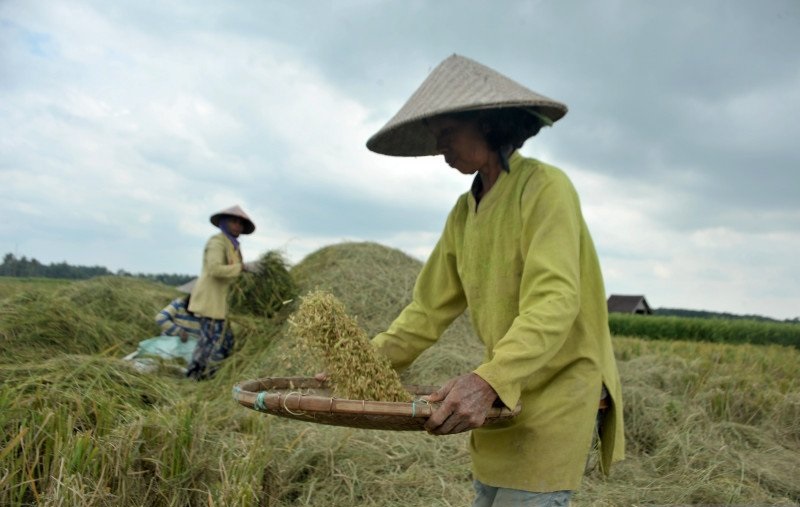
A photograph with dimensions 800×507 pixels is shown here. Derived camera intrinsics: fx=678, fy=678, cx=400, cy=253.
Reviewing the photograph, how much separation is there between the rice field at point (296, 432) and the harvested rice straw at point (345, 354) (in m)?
0.11

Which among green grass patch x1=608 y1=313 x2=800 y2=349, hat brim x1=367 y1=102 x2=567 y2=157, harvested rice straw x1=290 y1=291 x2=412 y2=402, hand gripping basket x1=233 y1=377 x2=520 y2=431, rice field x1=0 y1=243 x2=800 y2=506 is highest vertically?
green grass patch x1=608 y1=313 x2=800 y2=349

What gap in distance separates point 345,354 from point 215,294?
4603mm

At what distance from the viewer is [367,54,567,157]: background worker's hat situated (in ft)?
5.45

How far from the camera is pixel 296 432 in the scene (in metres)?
4.01

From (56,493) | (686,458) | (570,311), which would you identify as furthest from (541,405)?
(686,458)

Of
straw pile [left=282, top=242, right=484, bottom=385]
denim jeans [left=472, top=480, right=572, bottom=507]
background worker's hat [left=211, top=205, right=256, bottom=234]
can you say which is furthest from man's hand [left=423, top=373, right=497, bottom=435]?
background worker's hat [left=211, top=205, right=256, bottom=234]

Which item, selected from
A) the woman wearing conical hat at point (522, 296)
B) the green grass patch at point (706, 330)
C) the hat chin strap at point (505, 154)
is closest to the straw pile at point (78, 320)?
the woman wearing conical hat at point (522, 296)

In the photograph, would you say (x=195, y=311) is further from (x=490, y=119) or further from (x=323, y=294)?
(x=490, y=119)

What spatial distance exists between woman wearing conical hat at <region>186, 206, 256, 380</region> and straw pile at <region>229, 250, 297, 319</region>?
0.58 ft

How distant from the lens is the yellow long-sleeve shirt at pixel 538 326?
1.50 m

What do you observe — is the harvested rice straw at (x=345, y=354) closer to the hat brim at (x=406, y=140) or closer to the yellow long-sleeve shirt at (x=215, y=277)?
the hat brim at (x=406, y=140)

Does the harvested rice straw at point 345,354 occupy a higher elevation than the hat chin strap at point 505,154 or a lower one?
lower

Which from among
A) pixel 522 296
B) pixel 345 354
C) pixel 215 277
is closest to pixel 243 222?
pixel 215 277

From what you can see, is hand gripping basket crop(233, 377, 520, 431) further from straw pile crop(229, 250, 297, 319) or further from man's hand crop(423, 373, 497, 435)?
straw pile crop(229, 250, 297, 319)
